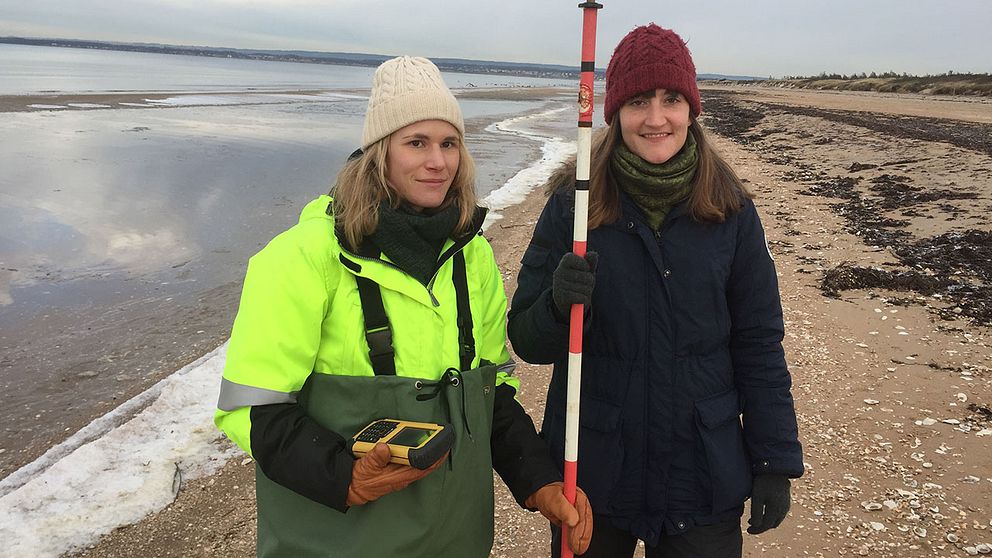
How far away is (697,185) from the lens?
2555mm

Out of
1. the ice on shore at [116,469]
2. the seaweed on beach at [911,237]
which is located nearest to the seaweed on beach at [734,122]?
the seaweed on beach at [911,237]

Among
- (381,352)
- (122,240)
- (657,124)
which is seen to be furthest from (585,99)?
(122,240)

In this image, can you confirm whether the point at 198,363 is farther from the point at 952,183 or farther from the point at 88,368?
the point at 952,183

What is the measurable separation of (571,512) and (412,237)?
4.10ft

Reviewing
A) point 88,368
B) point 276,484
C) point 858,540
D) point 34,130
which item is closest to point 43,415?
point 88,368

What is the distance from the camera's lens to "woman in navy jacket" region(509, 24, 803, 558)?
2.53 m

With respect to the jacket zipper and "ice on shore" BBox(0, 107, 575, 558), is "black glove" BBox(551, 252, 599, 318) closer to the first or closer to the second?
the jacket zipper

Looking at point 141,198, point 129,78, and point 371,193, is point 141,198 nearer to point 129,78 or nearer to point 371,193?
point 371,193

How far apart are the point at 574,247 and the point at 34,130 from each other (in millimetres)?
28209

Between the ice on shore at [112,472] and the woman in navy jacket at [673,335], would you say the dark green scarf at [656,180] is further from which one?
the ice on shore at [112,472]

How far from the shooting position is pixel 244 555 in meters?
4.06

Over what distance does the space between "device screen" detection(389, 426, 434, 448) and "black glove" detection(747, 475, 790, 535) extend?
4.70 feet

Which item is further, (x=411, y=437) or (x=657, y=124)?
(x=657, y=124)

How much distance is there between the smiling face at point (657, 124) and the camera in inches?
101
